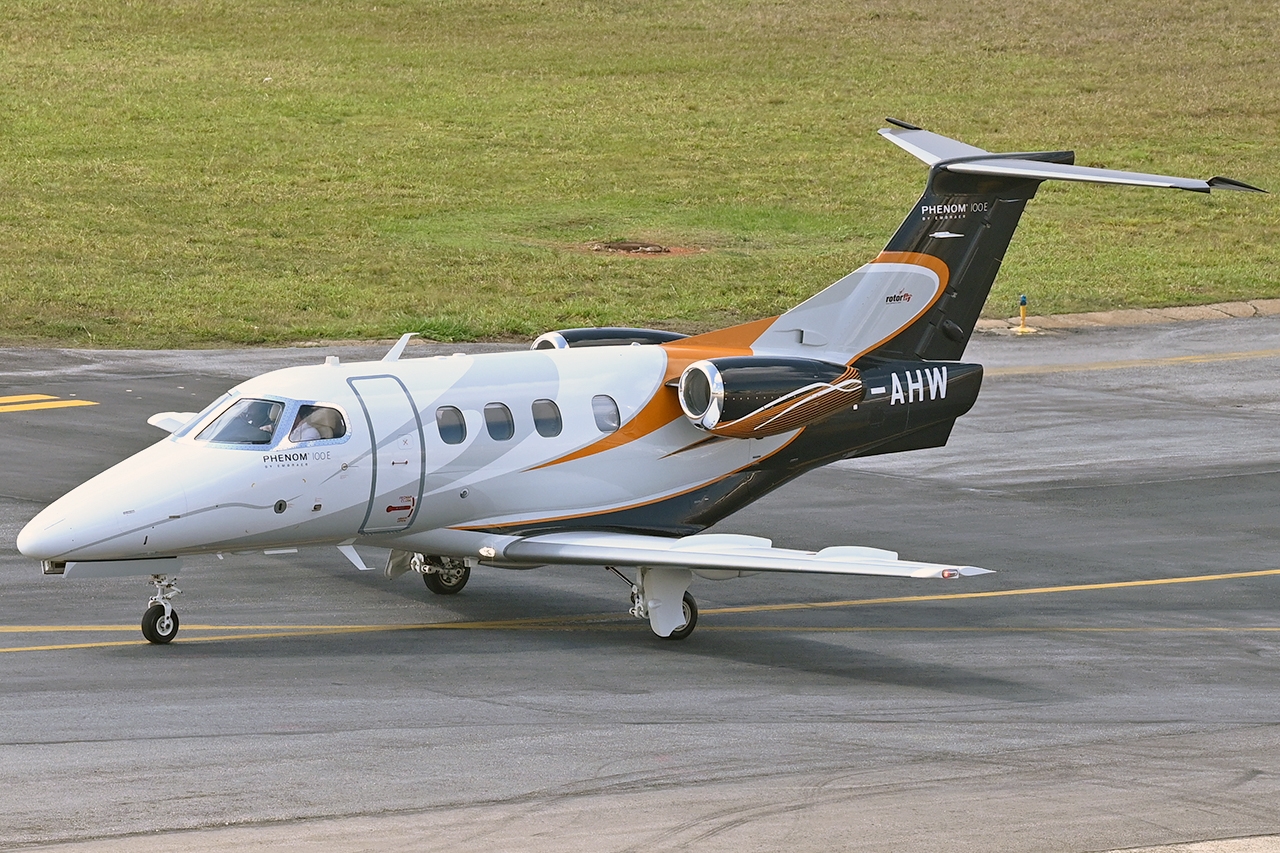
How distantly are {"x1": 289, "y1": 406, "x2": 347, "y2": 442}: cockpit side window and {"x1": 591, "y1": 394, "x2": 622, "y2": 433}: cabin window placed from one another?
3064mm

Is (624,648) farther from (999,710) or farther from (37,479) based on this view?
(37,479)

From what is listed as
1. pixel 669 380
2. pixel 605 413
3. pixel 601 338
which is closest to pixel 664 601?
pixel 605 413

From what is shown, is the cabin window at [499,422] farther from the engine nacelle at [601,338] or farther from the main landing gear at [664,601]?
the engine nacelle at [601,338]

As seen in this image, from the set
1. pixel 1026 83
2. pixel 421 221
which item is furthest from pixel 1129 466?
pixel 1026 83

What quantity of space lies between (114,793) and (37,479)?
1381 centimetres

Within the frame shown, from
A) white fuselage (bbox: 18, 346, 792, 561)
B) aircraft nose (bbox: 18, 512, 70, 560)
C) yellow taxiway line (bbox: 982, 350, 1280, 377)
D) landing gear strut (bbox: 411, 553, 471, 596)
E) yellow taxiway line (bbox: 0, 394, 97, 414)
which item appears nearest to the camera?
aircraft nose (bbox: 18, 512, 70, 560)

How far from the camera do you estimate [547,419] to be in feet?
67.8

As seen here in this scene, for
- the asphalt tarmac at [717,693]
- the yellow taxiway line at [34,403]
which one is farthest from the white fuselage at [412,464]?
the yellow taxiway line at [34,403]

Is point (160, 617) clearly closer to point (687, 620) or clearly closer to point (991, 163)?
point (687, 620)

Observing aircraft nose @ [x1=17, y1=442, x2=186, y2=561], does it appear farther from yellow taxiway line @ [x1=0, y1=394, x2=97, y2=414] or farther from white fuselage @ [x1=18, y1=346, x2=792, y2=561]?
yellow taxiway line @ [x1=0, y1=394, x2=97, y2=414]

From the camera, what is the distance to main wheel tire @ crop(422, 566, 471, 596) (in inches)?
856

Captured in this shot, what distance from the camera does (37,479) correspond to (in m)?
27.1

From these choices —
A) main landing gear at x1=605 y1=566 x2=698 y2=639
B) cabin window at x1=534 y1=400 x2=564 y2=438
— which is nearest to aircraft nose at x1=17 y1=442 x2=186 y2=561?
cabin window at x1=534 y1=400 x2=564 y2=438

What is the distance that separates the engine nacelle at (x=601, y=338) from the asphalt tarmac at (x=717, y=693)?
2.88 metres
